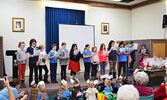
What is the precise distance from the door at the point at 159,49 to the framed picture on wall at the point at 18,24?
5.14m

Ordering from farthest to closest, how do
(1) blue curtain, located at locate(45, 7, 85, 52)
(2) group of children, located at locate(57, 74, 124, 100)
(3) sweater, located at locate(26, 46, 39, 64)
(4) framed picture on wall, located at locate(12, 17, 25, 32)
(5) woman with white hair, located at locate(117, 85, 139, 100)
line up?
(1) blue curtain, located at locate(45, 7, 85, 52), (4) framed picture on wall, located at locate(12, 17, 25, 32), (3) sweater, located at locate(26, 46, 39, 64), (2) group of children, located at locate(57, 74, 124, 100), (5) woman with white hair, located at locate(117, 85, 139, 100)

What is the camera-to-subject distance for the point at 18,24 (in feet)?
21.3

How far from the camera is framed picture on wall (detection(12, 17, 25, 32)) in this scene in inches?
252

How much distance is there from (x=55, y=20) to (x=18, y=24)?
4.82 ft

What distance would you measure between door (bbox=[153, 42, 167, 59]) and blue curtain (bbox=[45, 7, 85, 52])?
346 cm

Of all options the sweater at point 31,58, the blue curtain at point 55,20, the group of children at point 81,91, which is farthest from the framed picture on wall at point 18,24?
the group of children at point 81,91

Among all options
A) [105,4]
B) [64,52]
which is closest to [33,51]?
[64,52]

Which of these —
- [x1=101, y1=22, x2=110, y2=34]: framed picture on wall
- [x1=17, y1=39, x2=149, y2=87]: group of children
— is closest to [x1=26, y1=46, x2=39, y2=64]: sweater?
[x1=17, y1=39, x2=149, y2=87]: group of children

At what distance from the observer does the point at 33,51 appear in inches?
175

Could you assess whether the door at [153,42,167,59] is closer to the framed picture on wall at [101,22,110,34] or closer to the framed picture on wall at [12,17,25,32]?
the framed picture on wall at [101,22,110,34]

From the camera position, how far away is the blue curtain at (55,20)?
694cm

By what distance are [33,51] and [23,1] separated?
3074 millimetres

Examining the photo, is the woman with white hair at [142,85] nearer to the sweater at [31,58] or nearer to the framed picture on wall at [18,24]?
the sweater at [31,58]

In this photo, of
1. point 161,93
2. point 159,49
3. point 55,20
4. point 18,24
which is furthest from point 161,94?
point 18,24
